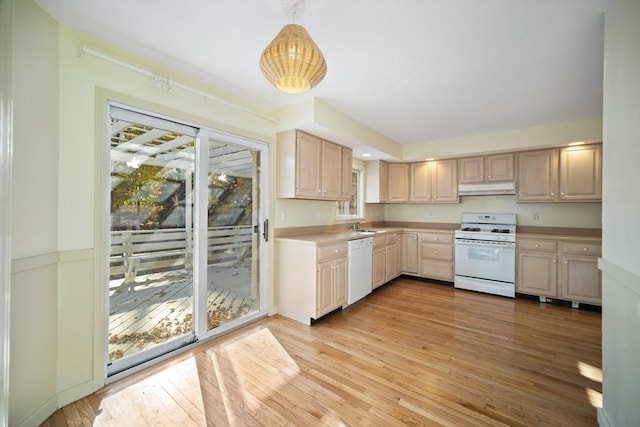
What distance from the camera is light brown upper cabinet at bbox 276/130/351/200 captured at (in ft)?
10.2

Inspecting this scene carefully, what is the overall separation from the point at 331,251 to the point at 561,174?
3677mm

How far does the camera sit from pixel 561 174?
3832 mm

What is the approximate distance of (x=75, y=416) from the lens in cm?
163

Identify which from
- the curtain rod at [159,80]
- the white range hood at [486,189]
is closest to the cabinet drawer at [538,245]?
the white range hood at [486,189]

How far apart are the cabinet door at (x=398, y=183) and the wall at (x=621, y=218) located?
12.0 ft

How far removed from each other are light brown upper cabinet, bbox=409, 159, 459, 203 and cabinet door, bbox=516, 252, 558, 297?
4.60 feet

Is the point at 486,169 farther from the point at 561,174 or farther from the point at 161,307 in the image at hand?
the point at 161,307

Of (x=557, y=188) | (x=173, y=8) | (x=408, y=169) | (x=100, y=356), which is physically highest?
(x=173, y=8)

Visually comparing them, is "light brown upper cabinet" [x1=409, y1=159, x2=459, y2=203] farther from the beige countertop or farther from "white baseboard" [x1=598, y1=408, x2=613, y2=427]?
"white baseboard" [x1=598, y1=408, x2=613, y2=427]

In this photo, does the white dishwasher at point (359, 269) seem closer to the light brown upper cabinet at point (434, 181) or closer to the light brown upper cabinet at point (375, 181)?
the light brown upper cabinet at point (375, 181)

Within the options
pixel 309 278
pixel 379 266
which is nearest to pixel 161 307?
pixel 309 278

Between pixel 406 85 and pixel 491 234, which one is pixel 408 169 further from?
pixel 406 85

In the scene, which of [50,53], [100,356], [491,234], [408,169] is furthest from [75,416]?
[408,169]

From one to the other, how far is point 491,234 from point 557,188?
1.13 meters
